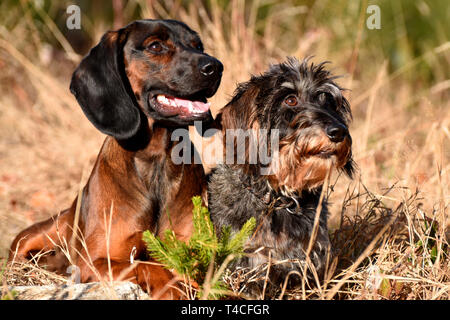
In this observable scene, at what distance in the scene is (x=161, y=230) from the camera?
3594 mm

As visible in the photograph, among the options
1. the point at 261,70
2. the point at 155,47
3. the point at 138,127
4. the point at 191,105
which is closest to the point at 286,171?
the point at 191,105

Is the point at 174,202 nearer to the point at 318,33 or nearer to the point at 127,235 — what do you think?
the point at 127,235

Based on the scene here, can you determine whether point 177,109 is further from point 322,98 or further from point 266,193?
point 322,98

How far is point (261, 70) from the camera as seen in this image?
6754 mm

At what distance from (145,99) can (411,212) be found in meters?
2.13

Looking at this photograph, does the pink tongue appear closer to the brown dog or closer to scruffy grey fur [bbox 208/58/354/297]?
the brown dog

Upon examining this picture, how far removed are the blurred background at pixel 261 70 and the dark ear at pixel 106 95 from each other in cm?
90

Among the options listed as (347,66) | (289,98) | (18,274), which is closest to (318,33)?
(347,66)

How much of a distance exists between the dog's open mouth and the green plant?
2.69ft

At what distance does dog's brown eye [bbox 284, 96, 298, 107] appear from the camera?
3.54 meters

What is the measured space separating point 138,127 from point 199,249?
100 cm

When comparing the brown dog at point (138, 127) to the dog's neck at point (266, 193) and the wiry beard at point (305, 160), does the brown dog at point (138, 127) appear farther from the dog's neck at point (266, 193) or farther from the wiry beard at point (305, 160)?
the wiry beard at point (305, 160)

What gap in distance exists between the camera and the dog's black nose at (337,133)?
323 cm

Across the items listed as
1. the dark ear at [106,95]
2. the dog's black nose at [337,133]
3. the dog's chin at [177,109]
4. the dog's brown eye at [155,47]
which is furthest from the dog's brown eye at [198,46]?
the dog's black nose at [337,133]
